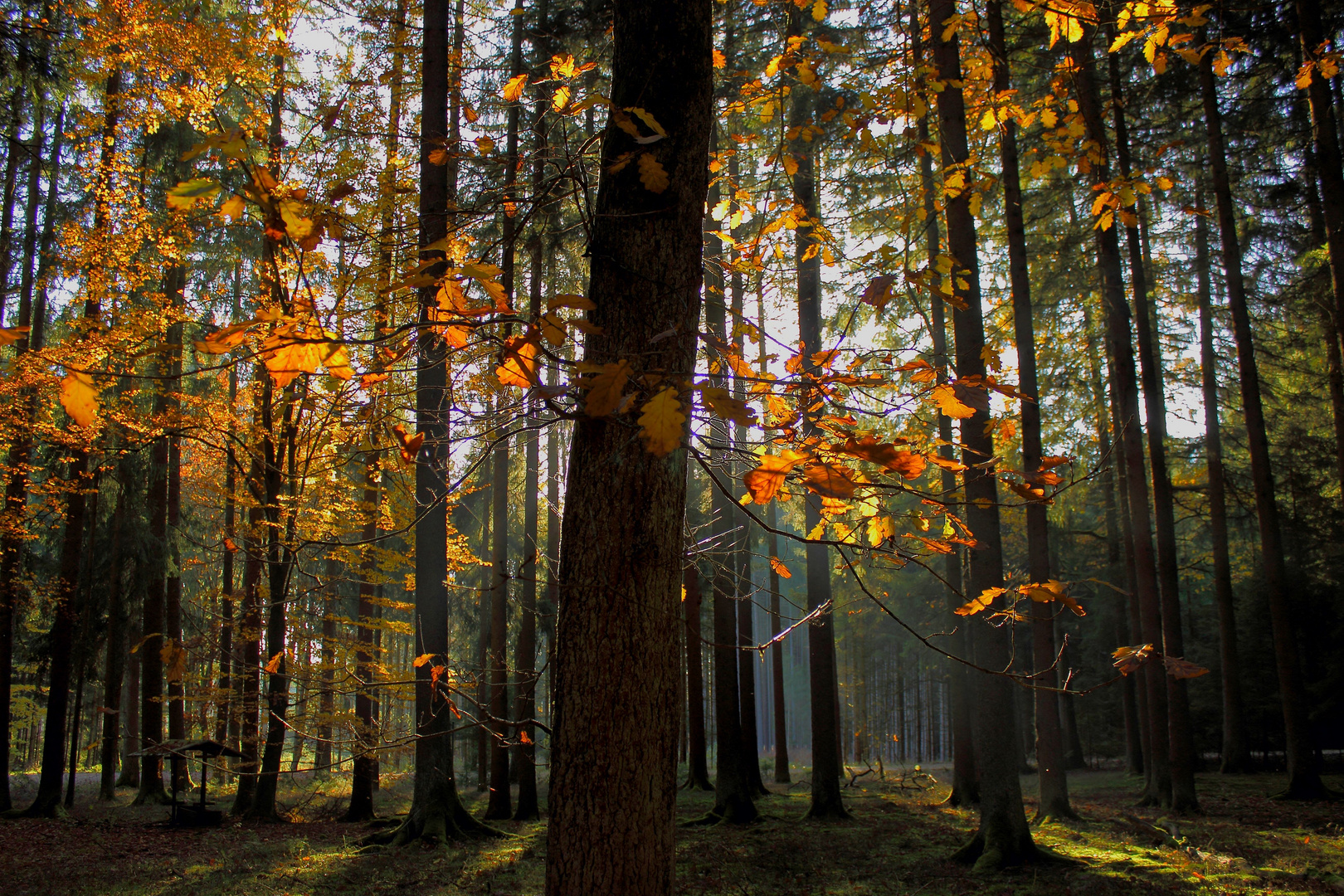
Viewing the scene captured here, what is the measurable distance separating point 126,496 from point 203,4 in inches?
367

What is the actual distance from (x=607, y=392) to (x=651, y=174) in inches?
32.8

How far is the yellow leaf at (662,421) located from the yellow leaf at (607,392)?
8 centimetres

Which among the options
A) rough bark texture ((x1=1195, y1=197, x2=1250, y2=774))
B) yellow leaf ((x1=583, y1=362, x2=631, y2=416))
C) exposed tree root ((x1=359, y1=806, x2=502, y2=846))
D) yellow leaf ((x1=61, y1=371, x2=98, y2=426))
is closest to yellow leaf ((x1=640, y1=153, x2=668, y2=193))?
yellow leaf ((x1=583, y1=362, x2=631, y2=416))

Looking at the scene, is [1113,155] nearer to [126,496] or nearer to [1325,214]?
[1325,214]

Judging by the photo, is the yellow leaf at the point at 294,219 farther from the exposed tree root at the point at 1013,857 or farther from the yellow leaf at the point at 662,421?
the exposed tree root at the point at 1013,857

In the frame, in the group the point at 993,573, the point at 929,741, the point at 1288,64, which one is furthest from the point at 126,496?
the point at 929,741

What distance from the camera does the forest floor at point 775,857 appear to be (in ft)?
20.8

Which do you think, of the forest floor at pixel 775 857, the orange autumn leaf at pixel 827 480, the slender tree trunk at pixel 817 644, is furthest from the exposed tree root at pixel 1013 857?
the orange autumn leaf at pixel 827 480

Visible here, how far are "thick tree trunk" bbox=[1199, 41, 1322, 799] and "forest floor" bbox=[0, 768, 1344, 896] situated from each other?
743 mm

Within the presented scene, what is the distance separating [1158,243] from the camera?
15.5m

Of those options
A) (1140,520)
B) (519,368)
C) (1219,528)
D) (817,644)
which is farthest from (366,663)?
(1219,528)

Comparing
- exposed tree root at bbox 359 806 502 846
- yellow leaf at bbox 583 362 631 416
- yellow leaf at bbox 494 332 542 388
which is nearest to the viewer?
yellow leaf at bbox 583 362 631 416

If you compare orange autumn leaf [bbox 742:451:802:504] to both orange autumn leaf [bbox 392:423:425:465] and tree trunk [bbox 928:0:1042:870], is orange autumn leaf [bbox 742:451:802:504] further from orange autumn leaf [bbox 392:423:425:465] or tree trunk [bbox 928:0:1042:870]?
tree trunk [bbox 928:0:1042:870]

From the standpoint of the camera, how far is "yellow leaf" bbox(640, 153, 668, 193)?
1.90 m
